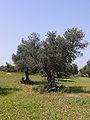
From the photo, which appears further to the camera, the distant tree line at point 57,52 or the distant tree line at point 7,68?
the distant tree line at point 7,68

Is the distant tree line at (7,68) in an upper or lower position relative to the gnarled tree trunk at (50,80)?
upper

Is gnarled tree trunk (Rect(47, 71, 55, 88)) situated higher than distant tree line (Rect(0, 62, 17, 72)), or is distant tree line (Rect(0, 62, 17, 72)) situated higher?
distant tree line (Rect(0, 62, 17, 72))

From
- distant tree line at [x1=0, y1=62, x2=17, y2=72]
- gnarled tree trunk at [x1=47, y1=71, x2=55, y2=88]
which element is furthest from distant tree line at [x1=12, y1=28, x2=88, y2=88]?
distant tree line at [x1=0, y1=62, x2=17, y2=72]

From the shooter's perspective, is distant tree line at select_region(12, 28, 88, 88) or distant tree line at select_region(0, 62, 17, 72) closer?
distant tree line at select_region(12, 28, 88, 88)

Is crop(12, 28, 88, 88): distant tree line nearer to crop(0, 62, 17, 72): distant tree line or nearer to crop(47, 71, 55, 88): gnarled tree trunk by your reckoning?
crop(47, 71, 55, 88): gnarled tree trunk

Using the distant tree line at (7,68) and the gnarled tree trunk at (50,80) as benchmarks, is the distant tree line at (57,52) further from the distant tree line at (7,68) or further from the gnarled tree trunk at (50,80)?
the distant tree line at (7,68)

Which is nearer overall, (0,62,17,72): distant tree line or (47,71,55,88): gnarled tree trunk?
(47,71,55,88): gnarled tree trunk

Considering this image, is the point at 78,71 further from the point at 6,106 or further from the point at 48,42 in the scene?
the point at 6,106

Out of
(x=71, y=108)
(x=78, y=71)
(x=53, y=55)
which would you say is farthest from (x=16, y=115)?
(x=78, y=71)

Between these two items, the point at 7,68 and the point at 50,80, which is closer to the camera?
the point at 50,80

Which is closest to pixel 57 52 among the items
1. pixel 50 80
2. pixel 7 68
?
pixel 50 80

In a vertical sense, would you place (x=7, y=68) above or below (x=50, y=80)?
above

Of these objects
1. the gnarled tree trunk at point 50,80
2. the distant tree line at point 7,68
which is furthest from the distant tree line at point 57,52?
the distant tree line at point 7,68

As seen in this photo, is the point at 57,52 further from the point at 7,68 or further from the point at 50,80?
the point at 7,68
